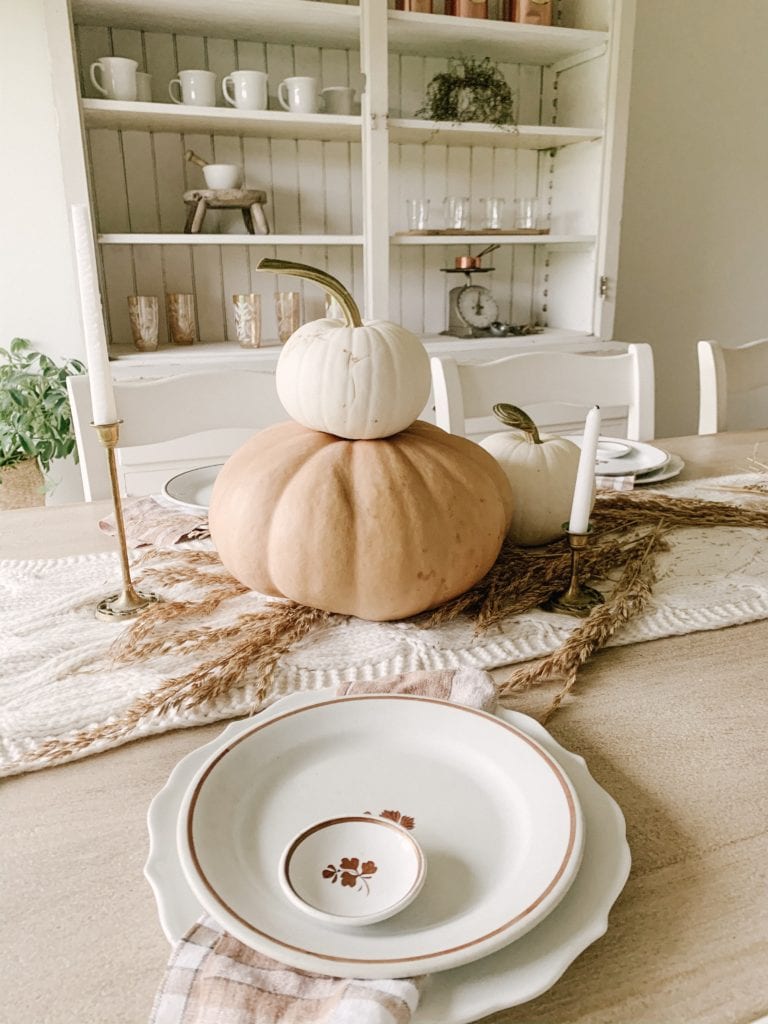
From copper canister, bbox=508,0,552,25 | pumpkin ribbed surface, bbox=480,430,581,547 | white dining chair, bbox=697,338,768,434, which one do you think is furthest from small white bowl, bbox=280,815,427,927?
copper canister, bbox=508,0,552,25

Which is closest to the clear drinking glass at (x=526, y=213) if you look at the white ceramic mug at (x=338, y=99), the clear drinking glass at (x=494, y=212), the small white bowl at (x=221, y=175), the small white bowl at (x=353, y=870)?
the clear drinking glass at (x=494, y=212)

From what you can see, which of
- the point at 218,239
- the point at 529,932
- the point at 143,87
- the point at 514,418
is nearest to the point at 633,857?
the point at 529,932

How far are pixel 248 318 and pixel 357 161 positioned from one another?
0.69 m

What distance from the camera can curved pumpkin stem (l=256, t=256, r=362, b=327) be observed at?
602 mm

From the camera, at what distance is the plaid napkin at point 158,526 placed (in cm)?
83

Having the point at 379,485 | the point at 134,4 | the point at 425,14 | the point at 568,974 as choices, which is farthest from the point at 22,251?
the point at 568,974

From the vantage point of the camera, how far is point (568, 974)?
0.33m

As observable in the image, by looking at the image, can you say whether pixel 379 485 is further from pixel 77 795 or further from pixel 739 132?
pixel 739 132

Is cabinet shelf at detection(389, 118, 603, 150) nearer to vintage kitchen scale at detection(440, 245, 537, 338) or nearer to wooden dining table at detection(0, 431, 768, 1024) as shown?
vintage kitchen scale at detection(440, 245, 537, 338)

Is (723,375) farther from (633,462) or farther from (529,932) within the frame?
(529,932)

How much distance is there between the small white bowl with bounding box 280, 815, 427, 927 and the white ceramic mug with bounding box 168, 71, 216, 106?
2.06 metres

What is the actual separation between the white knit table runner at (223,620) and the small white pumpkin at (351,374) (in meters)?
0.18

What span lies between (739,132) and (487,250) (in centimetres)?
130

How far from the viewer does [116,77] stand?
6.13 ft
